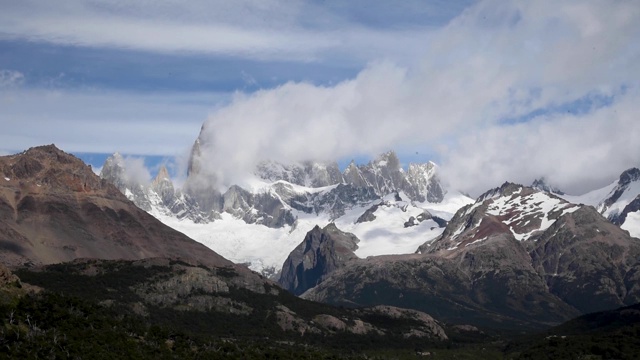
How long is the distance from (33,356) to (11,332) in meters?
9.96

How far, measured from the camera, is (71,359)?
19862 centimetres

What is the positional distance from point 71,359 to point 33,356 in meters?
8.85

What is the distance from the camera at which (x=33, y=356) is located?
191875 millimetres

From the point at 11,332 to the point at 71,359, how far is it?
12756 mm

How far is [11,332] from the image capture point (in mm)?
198875
